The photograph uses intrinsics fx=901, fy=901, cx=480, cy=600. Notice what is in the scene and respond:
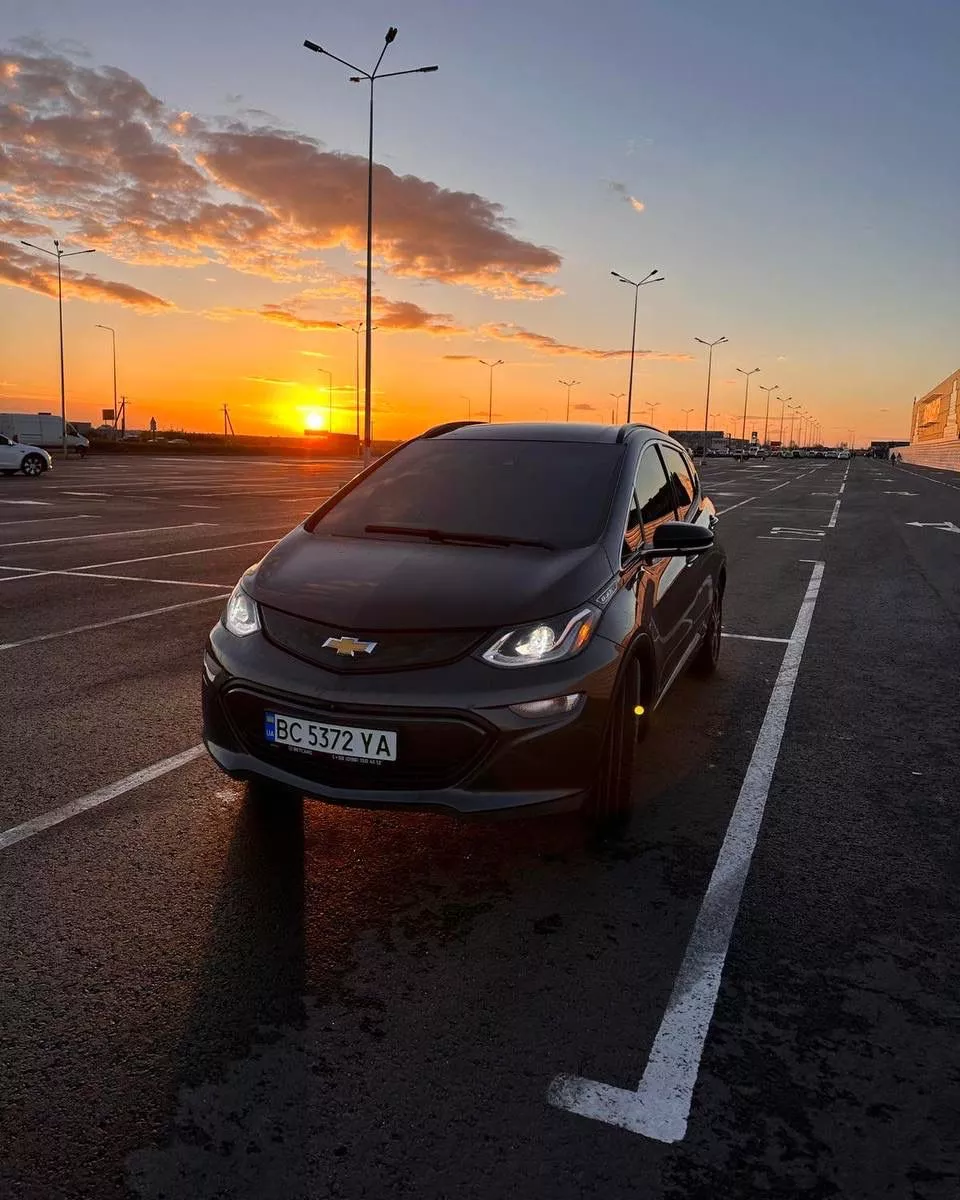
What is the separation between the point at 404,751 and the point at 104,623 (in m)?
5.44

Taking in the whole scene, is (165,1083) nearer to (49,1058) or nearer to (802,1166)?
(49,1058)

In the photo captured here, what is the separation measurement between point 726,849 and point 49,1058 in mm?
2546

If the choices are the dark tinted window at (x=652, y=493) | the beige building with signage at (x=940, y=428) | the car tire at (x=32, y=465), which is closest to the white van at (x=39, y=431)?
the car tire at (x=32, y=465)

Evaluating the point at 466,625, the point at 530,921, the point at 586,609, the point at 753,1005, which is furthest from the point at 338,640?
the point at 753,1005

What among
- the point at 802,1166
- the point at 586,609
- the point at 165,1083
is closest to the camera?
the point at 802,1166

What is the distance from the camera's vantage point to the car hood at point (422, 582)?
3258 mm

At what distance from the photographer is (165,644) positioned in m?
6.90

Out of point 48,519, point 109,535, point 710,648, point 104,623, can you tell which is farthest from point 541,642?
point 48,519

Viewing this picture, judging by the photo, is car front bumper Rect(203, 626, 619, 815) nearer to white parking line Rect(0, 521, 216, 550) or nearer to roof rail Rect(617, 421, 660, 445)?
roof rail Rect(617, 421, 660, 445)

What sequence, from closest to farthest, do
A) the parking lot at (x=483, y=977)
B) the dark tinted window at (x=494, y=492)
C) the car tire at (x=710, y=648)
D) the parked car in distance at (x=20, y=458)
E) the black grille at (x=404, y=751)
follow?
1. the parking lot at (x=483, y=977)
2. the black grille at (x=404, y=751)
3. the dark tinted window at (x=494, y=492)
4. the car tire at (x=710, y=648)
5. the parked car in distance at (x=20, y=458)

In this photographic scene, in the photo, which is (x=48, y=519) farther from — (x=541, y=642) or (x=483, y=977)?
(x=483, y=977)

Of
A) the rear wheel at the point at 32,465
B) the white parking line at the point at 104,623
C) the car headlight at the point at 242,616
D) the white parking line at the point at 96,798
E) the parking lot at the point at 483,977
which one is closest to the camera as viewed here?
the parking lot at the point at 483,977

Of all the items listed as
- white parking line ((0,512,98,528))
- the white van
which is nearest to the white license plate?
white parking line ((0,512,98,528))

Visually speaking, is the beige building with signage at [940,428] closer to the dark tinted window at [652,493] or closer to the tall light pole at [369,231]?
the tall light pole at [369,231]
